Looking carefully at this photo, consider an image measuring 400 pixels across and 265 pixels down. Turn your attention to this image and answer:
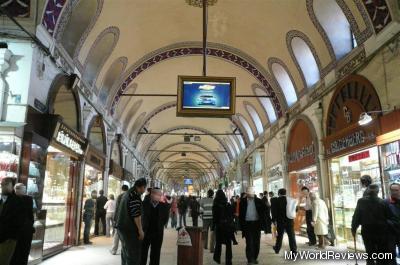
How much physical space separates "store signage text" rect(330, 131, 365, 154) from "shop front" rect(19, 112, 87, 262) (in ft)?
19.2

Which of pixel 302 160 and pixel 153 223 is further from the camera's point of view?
pixel 302 160

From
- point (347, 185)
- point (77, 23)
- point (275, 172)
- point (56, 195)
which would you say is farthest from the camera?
point (275, 172)

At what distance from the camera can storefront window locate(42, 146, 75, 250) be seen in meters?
7.08

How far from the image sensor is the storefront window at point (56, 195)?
23.2ft

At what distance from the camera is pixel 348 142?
24.6ft

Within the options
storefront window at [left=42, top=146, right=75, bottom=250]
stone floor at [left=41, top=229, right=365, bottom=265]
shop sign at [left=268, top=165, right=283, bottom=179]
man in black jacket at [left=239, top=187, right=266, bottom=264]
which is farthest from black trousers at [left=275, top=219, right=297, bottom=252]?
shop sign at [left=268, top=165, right=283, bottom=179]

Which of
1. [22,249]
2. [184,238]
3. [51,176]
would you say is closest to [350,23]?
[184,238]

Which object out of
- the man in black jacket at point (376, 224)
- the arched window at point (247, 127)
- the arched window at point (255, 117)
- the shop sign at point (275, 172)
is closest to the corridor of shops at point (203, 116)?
the man in black jacket at point (376, 224)

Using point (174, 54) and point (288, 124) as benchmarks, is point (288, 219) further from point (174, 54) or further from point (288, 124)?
point (174, 54)

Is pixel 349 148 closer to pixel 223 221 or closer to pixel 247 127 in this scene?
pixel 223 221

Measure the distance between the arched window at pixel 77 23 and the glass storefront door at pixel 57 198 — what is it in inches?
94.5

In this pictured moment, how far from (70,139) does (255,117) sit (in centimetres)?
1011

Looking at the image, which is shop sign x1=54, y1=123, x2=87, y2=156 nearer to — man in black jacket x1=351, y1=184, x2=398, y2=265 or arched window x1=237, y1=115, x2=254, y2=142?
man in black jacket x1=351, y1=184, x2=398, y2=265

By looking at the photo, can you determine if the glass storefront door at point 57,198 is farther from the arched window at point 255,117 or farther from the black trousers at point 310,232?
the arched window at point 255,117
